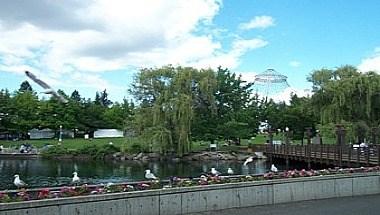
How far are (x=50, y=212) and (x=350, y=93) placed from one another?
38.7 meters

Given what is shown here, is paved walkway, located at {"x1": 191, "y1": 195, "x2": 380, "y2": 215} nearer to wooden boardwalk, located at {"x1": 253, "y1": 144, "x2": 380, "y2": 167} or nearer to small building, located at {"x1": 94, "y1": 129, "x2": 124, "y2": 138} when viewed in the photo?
wooden boardwalk, located at {"x1": 253, "y1": 144, "x2": 380, "y2": 167}

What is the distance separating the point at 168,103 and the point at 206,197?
40.2 m

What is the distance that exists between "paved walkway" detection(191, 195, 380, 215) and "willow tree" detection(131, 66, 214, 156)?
38607 millimetres

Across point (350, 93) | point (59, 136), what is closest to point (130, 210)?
point (350, 93)

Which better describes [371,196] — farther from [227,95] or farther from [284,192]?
[227,95]

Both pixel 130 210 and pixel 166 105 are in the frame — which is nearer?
pixel 130 210

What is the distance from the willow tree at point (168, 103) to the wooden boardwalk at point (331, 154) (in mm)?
10072

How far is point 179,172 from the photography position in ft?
131

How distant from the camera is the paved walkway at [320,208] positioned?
9.74 meters

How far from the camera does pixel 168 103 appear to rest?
50.0 m

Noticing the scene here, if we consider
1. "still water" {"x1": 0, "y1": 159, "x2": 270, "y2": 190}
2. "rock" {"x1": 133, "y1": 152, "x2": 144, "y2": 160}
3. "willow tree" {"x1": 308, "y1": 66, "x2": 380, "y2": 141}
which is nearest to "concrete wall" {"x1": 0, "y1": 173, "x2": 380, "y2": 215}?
"still water" {"x1": 0, "y1": 159, "x2": 270, "y2": 190}

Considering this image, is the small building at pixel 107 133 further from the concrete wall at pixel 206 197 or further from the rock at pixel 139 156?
the concrete wall at pixel 206 197

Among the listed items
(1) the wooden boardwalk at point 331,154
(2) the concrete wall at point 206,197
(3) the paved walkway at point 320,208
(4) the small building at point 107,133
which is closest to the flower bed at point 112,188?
(2) the concrete wall at point 206,197

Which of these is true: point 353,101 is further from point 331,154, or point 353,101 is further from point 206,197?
point 206,197
